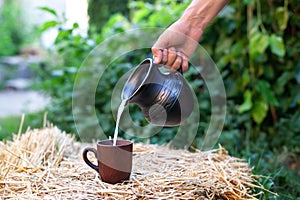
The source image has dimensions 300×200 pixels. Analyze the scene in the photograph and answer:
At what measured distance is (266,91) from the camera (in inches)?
108

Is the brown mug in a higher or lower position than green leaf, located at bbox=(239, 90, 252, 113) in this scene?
lower

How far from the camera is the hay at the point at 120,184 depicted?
1.28 meters

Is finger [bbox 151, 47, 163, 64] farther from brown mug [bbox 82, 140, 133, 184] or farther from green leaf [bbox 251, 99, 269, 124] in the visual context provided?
green leaf [bbox 251, 99, 269, 124]

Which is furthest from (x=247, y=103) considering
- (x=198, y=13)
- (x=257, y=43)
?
(x=198, y=13)

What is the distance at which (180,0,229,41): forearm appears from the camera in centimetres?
166

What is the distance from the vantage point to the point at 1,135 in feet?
10.0

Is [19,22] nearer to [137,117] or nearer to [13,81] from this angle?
[13,81]

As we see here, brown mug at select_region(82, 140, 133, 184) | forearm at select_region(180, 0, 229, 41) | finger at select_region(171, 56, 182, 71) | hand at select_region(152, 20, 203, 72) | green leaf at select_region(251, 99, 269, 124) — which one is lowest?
brown mug at select_region(82, 140, 133, 184)

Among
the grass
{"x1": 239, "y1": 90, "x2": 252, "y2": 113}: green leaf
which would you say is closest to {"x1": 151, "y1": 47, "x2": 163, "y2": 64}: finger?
the grass

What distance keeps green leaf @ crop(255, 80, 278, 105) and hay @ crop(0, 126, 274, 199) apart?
3.56ft

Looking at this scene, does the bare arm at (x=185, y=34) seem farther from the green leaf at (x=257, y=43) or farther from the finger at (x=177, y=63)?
the green leaf at (x=257, y=43)

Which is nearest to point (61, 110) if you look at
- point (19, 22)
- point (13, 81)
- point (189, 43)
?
point (189, 43)

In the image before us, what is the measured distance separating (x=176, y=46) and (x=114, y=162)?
1.66ft

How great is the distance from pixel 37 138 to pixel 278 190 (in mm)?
1062
